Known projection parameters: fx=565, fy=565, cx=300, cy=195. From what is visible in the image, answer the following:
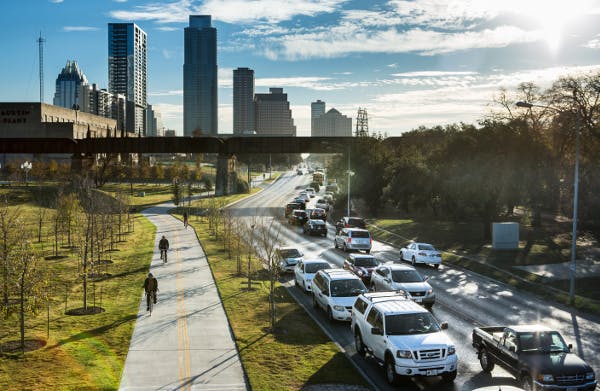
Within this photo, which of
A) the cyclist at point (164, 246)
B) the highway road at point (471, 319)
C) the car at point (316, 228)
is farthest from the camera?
the car at point (316, 228)

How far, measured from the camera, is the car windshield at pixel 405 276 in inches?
987

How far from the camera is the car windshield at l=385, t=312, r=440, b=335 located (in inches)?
626

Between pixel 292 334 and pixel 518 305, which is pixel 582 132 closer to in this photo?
pixel 518 305

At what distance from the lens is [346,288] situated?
886 inches

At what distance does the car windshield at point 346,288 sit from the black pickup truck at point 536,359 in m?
6.65

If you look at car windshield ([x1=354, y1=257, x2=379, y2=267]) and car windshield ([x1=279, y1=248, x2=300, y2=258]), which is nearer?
car windshield ([x1=354, y1=257, x2=379, y2=267])

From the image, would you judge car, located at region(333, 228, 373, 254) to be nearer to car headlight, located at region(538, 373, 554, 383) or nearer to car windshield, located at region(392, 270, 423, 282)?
car windshield, located at region(392, 270, 423, 282)

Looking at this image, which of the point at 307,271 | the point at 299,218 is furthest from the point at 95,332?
the point at 299,218

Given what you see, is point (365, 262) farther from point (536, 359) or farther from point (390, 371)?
point (536, 359)

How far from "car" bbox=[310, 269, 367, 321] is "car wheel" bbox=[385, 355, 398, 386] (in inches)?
242

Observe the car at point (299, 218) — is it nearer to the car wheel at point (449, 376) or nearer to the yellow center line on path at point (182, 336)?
the yellow center line on path at point (182, 336)

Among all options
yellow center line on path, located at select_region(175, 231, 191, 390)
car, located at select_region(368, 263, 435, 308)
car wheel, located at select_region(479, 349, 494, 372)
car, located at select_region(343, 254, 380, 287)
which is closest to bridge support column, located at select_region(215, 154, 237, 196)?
car, located at select_region(343, 254, 380, 287)

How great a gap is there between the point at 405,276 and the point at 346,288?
397 cm

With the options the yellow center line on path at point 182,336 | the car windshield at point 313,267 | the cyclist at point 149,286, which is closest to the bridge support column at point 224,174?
the yellow center line on path at point 182,336
